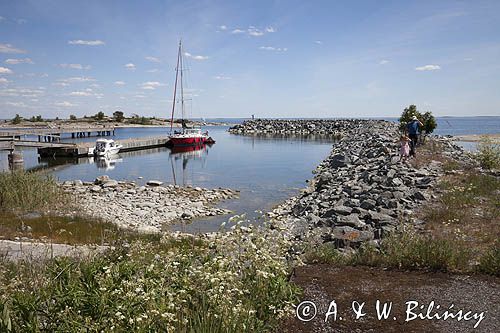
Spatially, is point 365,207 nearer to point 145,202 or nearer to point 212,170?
point 145,202

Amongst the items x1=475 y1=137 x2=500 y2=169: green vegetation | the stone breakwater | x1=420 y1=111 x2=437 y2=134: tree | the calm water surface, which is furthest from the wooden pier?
x1=475 y1=137 x2=500 y2=169: green vegetation

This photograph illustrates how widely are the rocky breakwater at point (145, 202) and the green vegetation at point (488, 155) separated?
11690 millimetres

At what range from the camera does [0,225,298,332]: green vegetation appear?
2932 mm

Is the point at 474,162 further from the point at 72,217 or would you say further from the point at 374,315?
the point at 72,217

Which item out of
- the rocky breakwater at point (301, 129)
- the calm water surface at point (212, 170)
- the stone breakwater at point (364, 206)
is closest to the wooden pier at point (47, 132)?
the calm water surface at point (212, 170)

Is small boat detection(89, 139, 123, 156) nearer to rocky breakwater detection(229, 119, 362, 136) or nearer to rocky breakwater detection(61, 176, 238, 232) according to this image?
rocky breakwater detection(61, 176, 238, 232)

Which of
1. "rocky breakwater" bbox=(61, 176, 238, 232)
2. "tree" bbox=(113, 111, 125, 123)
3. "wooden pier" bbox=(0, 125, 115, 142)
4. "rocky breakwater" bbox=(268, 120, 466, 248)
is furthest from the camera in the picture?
"tree" bbox=(113, 111, 125, 123)

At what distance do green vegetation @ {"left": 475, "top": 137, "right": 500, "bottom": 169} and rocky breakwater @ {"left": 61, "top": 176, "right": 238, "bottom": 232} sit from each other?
38.4ft

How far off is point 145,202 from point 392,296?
1469 cm

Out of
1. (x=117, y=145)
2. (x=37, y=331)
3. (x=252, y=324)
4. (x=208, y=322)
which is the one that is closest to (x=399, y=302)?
(x=252, y=324)

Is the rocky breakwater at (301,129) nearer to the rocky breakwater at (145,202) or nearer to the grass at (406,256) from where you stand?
the rocky breakwater at (145,202)

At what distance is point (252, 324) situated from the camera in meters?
3.42

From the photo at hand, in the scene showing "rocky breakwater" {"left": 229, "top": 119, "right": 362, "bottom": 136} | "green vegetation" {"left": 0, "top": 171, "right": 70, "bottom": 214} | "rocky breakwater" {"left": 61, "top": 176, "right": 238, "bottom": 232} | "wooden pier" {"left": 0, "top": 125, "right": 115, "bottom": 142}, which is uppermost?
"rocky breakwater" {"left": 229, "top": 119, "right": 362, "bottom": 136}

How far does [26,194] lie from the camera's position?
1318 cm
